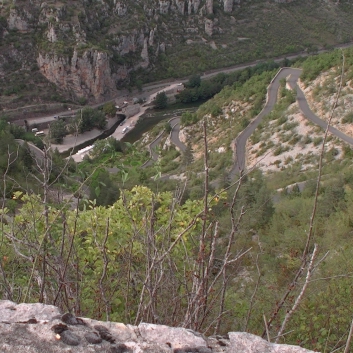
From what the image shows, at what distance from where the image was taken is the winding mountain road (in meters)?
18.5

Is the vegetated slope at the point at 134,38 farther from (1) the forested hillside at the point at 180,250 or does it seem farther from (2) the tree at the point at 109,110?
(1) the forested hillside at the point at 180,250

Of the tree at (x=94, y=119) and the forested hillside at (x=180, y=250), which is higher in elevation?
the forested hillside at (x=180, y=250)

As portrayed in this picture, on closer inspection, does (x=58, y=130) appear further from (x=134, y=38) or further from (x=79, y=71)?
(x=134, y=38)

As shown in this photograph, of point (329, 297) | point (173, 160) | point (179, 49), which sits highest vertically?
point (179, 49)

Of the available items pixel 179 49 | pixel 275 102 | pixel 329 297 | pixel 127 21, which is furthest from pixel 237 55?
pixel 329 297

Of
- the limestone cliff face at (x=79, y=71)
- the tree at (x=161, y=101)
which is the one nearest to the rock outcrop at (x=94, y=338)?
the tree at (x=161, y=101)

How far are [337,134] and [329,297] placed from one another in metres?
15.4

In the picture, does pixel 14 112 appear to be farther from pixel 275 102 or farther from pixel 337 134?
pixel 337 134

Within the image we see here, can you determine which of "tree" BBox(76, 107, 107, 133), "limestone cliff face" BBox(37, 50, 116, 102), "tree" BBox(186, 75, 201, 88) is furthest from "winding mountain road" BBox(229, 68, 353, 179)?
"limestone cliff face" BBox(37, 50, 116, 102)

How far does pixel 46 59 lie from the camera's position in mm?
50188

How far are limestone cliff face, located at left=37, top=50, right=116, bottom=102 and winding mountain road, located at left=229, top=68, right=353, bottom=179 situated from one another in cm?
2863

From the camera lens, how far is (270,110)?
2473 cm

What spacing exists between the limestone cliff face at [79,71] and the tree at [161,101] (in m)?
7.73

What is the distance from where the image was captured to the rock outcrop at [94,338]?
5.31 feet
